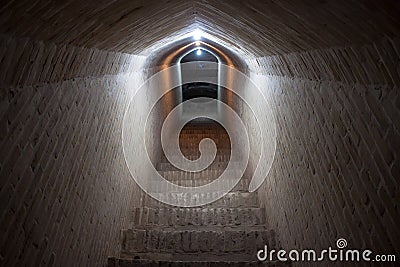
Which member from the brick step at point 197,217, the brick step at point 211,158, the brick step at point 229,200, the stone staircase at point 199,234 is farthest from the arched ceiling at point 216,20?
the brick step at point 211,158

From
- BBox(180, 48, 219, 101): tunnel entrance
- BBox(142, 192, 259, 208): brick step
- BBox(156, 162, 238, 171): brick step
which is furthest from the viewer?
BBox(180, 48, 219, 101): tunnel entrance

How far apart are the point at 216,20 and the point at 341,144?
54.2 inches

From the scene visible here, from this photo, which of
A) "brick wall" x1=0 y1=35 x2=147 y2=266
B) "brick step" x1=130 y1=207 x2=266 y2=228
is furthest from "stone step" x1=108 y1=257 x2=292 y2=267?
"brick step" x1=130 y1=207 x2=266 y2=228

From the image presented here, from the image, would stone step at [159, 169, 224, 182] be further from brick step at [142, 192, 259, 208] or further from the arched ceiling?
the arched ceiling

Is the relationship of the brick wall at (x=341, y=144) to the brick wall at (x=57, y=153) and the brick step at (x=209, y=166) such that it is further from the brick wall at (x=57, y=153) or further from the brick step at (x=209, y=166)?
the brick step at (x=209, y=166)

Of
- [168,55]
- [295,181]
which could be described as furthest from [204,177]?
[295,181]

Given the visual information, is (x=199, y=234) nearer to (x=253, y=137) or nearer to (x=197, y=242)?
(x=197, y=242)

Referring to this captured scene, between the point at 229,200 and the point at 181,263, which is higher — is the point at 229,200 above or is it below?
above

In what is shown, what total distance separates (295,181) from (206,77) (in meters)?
5.86

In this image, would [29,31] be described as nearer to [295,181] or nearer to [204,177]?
[295,181]

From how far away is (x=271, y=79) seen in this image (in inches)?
134

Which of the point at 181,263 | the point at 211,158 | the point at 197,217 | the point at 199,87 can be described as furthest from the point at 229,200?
the point at 199,87

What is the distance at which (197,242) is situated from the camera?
3.60 metres

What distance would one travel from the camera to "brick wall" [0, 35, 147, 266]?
4.91 ft
